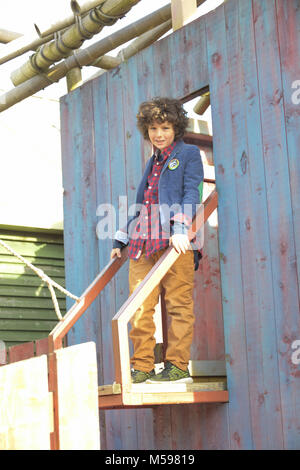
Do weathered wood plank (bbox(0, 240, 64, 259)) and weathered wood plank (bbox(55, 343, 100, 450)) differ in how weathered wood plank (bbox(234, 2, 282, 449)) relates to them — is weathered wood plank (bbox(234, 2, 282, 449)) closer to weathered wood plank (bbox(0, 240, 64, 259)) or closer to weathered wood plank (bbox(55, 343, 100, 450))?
weathered wood plank (bbox(55, 343, 100, 450))

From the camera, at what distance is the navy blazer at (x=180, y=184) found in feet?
17.4

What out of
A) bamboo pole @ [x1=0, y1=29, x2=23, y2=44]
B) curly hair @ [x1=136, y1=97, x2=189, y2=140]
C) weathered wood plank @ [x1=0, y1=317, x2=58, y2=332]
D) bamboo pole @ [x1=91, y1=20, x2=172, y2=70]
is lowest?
weathered wood plank @ [x1=0, y1=317, x2=58, y2=332]

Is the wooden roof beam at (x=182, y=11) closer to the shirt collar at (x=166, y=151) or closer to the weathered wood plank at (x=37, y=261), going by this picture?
the shirt collar at (x=166, y=151)

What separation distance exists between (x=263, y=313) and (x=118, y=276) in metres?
1.65

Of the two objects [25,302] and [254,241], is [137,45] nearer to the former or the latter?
[25,302]

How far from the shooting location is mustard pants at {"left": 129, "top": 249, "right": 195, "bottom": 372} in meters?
5.17

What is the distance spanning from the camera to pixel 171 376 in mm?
5086

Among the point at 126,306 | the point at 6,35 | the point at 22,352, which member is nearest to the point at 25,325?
the point at 22,352

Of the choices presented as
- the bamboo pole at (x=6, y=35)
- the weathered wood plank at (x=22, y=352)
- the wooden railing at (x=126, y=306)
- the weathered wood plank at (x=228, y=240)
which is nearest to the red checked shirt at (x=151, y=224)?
the wooden railing at (x=126, y=306)

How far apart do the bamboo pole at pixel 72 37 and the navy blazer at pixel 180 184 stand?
1.83 m

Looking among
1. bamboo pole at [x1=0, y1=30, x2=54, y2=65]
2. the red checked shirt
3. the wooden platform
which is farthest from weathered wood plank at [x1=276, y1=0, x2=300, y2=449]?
bamboo pole at [x1=0, y1=30, x2=54, y2=65]

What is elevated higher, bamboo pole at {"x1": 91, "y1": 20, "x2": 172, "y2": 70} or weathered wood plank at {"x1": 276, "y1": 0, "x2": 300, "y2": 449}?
bamboo pole at {"x1": 91, "y1": 20, "x2": 172, "y2": 70}

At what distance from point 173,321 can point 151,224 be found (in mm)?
675

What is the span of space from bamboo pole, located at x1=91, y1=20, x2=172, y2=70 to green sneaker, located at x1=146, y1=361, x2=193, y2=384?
12.5 feet
